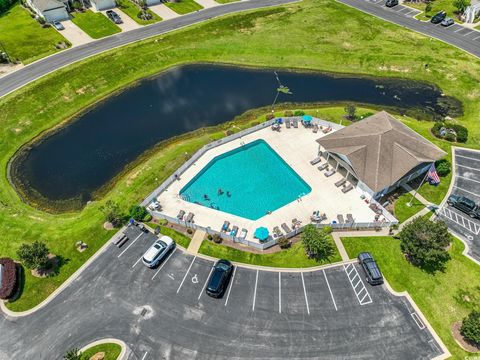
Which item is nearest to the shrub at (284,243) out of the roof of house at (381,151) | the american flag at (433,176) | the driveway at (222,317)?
the driveway at (222,317)

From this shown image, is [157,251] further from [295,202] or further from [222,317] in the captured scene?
[295,202]

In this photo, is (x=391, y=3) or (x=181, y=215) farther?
(x=391, y=3)

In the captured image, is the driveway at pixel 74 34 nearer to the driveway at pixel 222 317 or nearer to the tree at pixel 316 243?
the driveway at pixel 222 317

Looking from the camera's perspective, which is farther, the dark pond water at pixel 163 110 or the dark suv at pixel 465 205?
the dark pond water at pixel 163 110

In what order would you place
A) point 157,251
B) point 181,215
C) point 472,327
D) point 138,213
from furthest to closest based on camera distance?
point 181,215 → point 138,213 → point 157,251 → point 472,327

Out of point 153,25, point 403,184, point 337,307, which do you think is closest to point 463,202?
point 403,184

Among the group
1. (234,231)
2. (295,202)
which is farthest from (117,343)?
(295,202)

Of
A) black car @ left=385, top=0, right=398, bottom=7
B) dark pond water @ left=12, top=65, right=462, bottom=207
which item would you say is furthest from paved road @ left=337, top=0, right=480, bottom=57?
dark pond water @ left=12, top=65, right=462, bottom=207
